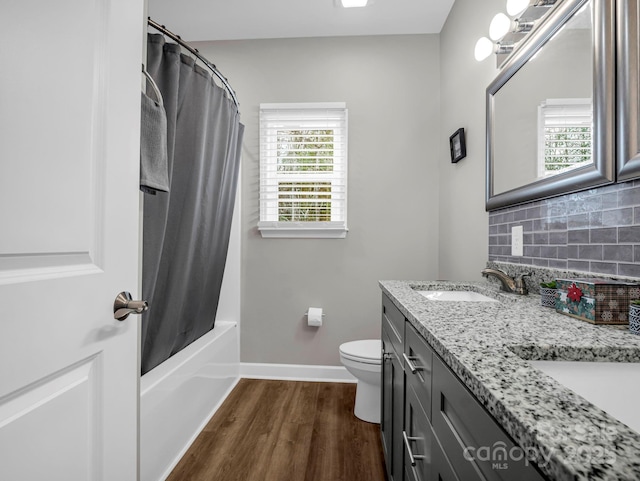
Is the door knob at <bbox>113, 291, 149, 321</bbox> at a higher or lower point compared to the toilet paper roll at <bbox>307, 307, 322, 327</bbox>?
higher

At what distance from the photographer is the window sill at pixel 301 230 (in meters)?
2.49

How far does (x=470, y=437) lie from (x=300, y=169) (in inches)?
87.4

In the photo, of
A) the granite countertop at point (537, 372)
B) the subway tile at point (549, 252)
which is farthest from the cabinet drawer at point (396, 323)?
the subway tile at point (549, 252)

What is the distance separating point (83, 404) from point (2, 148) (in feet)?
1.67

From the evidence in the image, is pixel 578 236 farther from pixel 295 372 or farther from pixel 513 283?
pixel 295 372

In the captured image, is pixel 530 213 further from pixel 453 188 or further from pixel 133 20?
pixel 133 20

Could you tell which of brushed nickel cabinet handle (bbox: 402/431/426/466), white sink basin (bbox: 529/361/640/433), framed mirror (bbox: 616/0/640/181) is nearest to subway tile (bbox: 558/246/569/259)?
framed mirror (bbox: 616/0/640/181)

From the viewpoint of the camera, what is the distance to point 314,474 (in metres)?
1.52

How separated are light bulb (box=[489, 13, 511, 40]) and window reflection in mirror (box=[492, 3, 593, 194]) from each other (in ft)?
0.63

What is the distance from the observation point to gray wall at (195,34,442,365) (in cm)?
250

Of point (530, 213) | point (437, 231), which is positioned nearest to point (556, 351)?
point (530, 213)

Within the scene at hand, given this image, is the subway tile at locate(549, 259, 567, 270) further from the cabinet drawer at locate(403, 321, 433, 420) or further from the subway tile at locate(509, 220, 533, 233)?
the cabinet drawer at locate(403, 321, 433, 420)

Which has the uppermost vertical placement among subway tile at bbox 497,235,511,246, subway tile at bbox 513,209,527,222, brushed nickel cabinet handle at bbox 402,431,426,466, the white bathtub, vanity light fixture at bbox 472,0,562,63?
vanity light fixture at bbox 472,0,562,63

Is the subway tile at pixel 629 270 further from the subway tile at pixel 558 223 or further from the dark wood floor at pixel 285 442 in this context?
the dark wood floor at pixel 285 442
